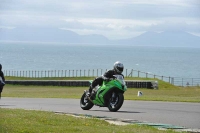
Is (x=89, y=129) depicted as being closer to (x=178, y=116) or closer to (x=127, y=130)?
(x=127, y=130)

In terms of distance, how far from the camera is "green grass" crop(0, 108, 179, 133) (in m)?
13.8

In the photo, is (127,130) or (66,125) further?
(66,125)

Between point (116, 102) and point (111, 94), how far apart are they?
33cm

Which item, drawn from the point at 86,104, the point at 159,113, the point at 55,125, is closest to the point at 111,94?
the point at 86,104

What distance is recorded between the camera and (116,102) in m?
20.9

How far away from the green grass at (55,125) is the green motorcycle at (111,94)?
3983 millimetres

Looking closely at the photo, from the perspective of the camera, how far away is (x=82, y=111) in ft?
70.1

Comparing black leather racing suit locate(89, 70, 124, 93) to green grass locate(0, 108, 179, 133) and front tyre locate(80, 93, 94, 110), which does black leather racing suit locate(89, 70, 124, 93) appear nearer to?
front tyre locate(80, 93, 94, 110)

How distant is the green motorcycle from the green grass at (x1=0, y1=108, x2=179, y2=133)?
398 centimetres

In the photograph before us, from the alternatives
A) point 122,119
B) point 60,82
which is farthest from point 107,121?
point 60,82

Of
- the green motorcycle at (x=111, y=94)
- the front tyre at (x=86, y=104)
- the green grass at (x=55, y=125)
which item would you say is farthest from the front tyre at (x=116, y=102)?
the green grass at (x=55, y=125)

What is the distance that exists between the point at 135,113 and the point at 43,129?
6973 mm

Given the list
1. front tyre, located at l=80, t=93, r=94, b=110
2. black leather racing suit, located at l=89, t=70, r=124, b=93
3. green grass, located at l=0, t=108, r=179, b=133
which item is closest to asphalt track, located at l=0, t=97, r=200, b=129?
front tyre, located at l=80, t=93, r=94, b=110

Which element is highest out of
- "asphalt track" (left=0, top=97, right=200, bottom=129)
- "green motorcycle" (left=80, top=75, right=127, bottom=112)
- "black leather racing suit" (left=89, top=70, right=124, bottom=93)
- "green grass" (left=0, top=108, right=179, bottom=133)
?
"black leather racing suit" (left=89, top=70, right=124, bottom=93)
